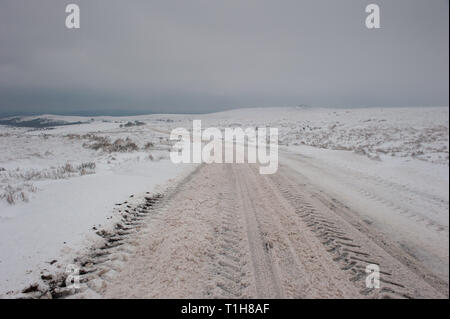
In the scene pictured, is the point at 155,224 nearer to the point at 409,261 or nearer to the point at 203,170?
the point at 409,261

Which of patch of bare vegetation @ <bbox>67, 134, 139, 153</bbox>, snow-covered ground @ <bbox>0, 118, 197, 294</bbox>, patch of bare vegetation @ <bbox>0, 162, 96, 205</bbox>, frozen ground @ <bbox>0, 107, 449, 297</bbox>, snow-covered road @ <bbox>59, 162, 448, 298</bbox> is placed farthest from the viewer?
patch of bare vegetation @ <bbox>67, 134, 139, 153</bbox>

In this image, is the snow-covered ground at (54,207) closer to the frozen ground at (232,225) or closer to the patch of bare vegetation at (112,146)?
the frozen ground at (232,225)

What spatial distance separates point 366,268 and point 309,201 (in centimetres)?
262

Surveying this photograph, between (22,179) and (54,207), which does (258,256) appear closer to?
(54,207)

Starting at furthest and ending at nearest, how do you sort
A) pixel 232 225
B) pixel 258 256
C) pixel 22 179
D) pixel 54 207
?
pixel 22 179 → pixel 54 207 → pixel 232 225 → pixel 258 256

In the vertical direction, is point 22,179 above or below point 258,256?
above

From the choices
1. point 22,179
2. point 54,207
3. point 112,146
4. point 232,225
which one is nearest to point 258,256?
point 232,225

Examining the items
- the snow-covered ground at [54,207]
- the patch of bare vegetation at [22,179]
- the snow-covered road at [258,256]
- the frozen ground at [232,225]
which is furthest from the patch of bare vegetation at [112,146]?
the snow-covered road at [258,256]

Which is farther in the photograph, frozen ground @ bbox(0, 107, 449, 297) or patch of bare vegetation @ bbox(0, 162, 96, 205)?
patch of bare vegetation @ bbox(0, 162, 96, 205)

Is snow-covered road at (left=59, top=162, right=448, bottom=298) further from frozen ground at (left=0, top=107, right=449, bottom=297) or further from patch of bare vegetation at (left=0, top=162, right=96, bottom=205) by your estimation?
patch of bare vegetation at (left=0, top=162, right=96, bottom=205)

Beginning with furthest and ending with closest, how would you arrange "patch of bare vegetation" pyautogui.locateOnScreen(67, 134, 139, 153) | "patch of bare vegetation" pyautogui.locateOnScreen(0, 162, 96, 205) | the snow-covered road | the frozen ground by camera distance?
"patch of bare vegetation" pyautogui.locateOnScreen(67, 134, 139, 153)
"patch of bare vegetation" pyautogui.locateOnScreen(0, 162, 96, 205)
the frozen ground
the snow-covered road

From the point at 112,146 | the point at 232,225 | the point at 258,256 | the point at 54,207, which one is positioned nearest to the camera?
the point at 258,256

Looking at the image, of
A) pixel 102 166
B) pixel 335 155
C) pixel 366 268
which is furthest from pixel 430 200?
pixel 102 166

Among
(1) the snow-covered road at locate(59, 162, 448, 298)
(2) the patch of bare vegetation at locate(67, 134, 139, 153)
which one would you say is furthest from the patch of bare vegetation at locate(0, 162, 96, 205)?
(2) the patch of bare vegetation at locate(67, 134, 139, 153)
